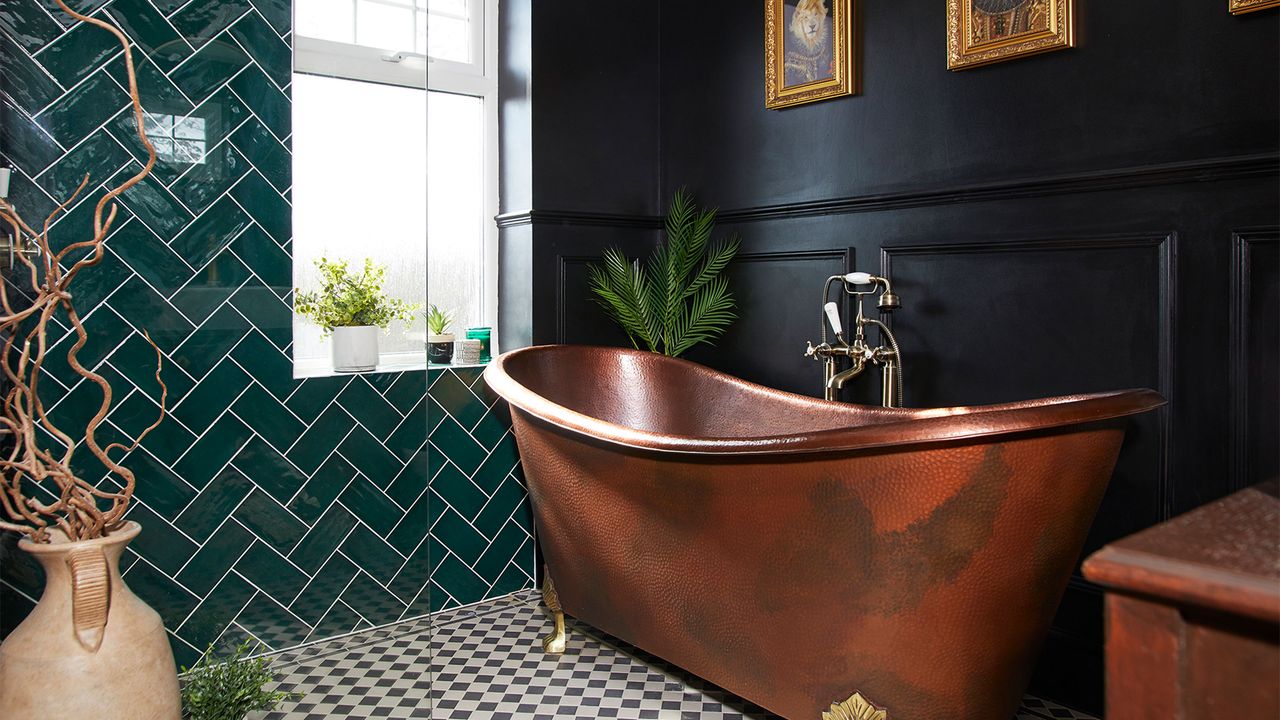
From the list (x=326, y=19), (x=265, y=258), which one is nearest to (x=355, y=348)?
(x=265, y=258)

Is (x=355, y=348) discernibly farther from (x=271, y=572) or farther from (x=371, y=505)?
(x=271, y=572)

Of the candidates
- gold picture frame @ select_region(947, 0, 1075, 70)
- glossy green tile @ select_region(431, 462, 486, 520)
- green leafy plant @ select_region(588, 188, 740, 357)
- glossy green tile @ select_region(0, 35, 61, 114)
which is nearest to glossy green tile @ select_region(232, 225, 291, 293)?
glossy green tile @ select_region(0, 35, 61, 114)

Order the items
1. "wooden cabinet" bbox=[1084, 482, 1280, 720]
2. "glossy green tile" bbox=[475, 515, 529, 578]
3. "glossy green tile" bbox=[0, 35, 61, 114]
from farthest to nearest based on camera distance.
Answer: "glossy green tile" bbox=[475, 515, 529, 578] < "glossy green tile" bbox=[0, 35, 61, 114] < "wooden cabinet" bbox=[1084, 482, 1280, 720]

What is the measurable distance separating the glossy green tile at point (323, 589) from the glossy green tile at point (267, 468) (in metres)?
0.17

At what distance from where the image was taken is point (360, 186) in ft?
5.89

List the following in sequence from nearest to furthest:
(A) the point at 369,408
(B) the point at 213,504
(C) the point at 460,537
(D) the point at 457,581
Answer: (B) the point at 213,504, (A) the point at 369,408, (C) the point at 460,537, (D) the point at 457,581

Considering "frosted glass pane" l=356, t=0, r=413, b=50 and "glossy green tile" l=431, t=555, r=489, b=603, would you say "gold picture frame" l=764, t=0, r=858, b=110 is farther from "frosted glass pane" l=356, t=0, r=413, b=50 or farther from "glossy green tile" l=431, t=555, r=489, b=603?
"glossy green tile" l=431, t=555, r=489, b=603

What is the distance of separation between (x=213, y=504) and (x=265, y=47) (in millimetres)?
826

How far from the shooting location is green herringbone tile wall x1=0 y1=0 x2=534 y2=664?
1458mm

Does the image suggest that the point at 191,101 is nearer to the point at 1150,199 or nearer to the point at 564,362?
the point at 564,362

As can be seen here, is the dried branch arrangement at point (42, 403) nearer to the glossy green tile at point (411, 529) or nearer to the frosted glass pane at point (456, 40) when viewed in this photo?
the glossy green tile at point (411, 529)

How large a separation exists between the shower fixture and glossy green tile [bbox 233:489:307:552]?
1388 mm

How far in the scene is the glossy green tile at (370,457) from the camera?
1.80 meters

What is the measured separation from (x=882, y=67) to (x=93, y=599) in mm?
2256
